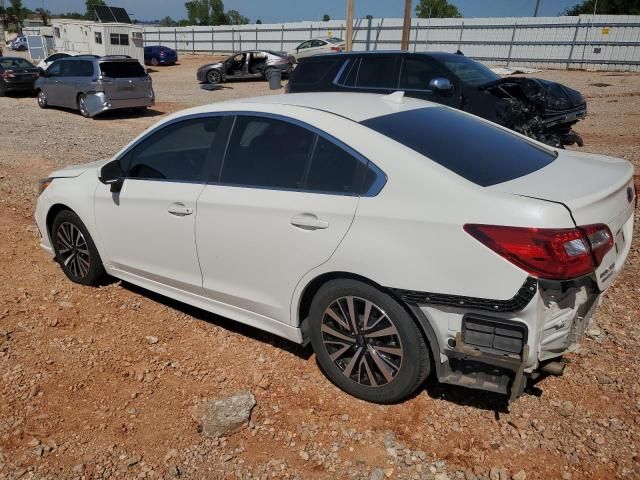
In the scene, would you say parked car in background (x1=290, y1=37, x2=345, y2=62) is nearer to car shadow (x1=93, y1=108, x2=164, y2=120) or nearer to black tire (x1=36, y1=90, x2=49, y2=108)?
car shadow (x1=93, y1=108, x2=164, y2=120)

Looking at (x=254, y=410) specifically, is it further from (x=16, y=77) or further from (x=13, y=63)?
(x=13, y=63)

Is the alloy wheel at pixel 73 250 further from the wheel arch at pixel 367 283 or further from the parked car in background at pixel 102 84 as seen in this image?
the parked car in background at pixel 102 84

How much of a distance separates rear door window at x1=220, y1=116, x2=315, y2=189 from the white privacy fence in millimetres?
26914

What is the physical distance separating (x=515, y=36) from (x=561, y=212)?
100ft

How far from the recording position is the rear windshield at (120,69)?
14.5 metres

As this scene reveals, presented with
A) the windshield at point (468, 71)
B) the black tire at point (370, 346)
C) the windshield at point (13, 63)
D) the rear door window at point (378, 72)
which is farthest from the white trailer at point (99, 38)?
the black tire at point (370, 346)

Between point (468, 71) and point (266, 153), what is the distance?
619 cm

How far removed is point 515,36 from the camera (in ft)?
95.8

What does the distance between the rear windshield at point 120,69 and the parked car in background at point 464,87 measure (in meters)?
7.96

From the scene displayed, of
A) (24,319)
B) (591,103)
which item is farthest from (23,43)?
(24,319)

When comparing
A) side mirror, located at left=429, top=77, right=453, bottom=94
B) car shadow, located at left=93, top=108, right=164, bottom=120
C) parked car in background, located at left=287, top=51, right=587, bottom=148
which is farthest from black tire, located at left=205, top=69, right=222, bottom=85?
side mirror, located at left=429, top=77, right=453, bottom=94

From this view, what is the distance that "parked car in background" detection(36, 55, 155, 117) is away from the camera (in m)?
14.5

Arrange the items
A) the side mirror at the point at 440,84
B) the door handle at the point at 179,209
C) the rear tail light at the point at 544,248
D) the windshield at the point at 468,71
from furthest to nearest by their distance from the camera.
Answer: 1. the windshield at the point at 468,71
2. the side mirror at the point at 440,84
3. the door handle at the point at 179,209
4. the rear tail light at the point at 544,248

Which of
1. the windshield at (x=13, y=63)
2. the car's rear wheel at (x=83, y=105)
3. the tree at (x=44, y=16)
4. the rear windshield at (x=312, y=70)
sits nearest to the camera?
the rear windshield at (x=312, y=70)
